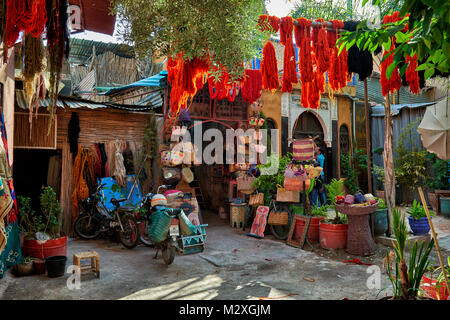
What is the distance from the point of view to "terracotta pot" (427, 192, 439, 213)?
11.6 metres

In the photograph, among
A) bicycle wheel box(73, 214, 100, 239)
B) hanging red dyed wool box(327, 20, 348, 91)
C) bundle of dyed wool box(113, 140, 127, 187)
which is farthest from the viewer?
bundle of dyed wool box(113, 140, 127, 187)

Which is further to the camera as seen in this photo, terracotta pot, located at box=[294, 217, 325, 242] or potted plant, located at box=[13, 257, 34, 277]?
terracotta pot, located at box=[294, 217, 325, 242]

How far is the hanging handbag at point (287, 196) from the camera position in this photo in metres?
8.15

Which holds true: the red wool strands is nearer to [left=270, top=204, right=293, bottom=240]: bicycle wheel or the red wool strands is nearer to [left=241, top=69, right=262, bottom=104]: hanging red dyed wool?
[left=241, top=69, right=262, bottom=104]: hanging red dyed wool

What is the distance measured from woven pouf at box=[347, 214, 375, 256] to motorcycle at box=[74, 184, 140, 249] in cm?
451

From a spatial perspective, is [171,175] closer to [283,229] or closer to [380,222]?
[283,229]

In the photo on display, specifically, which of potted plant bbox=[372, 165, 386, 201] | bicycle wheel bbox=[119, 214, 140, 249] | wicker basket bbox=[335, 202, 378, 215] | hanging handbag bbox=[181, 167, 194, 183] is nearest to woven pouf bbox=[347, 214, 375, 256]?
wicker basket bbox=[335, 202, 378, 215]

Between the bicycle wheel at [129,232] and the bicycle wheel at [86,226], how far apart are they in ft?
3.35

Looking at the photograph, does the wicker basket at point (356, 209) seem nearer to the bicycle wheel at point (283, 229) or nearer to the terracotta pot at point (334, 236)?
the terracotta pot at point (334, 236)

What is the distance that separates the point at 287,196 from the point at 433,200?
22.2 feet

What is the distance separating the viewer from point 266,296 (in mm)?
4570

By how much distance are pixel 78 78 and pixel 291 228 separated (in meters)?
12.4

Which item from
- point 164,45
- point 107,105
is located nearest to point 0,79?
point 164,45
